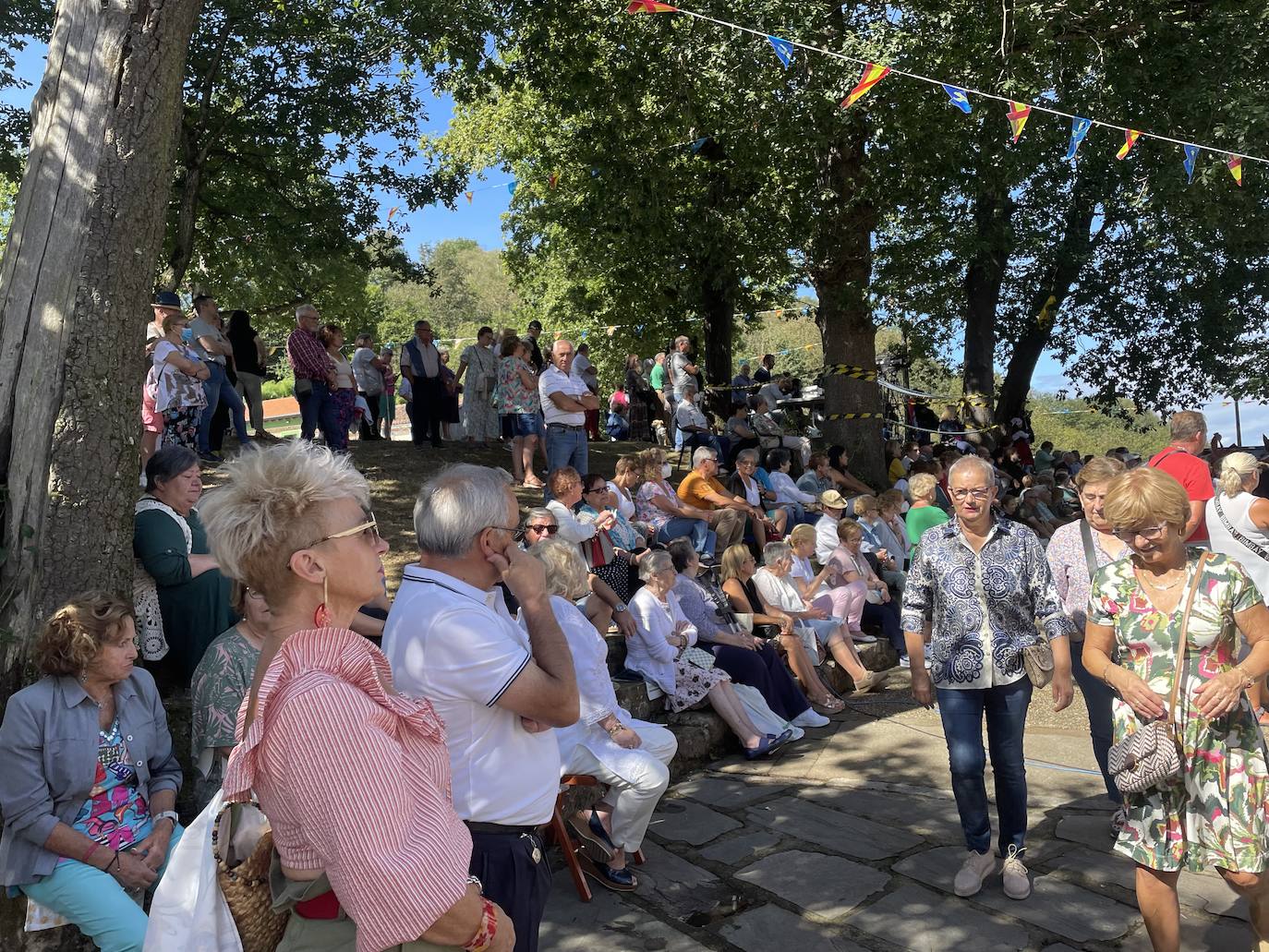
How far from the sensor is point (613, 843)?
15.2 ft

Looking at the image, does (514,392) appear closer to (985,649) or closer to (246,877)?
(985,649)

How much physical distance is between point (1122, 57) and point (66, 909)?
13493 millimetres

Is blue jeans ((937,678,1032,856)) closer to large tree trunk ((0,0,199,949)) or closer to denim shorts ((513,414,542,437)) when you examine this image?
large tree trunk ((0,0,199,949))

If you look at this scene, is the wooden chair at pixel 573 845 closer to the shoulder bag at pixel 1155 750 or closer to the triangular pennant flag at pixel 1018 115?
the shoulder bag at pixel 1155 750

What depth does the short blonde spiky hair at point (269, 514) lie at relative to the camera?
196cm

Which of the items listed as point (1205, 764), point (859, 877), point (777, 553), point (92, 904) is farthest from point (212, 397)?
point (1205, 764)

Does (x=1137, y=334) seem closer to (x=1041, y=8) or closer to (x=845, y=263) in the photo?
(x=845, y=263)

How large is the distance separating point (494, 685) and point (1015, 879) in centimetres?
306

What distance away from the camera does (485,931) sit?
A: 190 cm


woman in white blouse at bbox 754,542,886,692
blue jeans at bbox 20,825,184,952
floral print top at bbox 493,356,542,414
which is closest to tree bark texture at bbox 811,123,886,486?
floral print top at bbox 493,356,542,414

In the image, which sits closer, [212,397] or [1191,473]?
[1191,473]

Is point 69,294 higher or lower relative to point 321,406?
lower

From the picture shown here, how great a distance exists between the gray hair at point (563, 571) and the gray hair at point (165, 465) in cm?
171

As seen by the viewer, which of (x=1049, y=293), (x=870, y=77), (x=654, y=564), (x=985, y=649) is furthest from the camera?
(x=1049, y=293)
